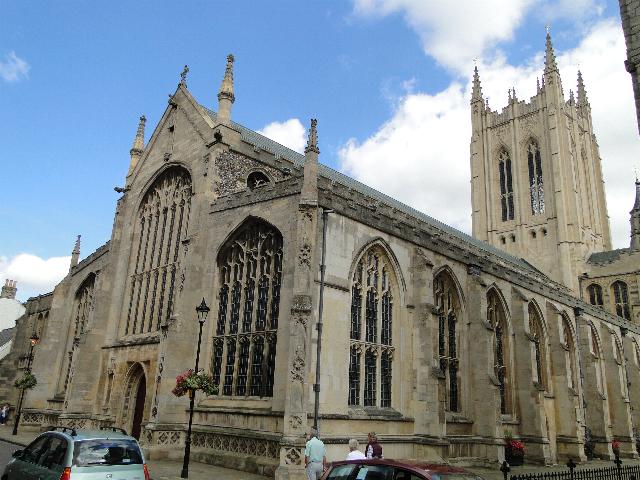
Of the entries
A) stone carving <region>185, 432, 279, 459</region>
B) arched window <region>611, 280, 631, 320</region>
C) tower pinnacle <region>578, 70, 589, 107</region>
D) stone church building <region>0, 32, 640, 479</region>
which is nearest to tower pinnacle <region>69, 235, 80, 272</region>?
stone church building <region>0, 32, 640, 479</region>

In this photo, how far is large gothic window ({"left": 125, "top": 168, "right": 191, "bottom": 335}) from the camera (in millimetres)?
25078

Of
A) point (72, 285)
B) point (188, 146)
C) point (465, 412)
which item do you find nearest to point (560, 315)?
point (465, 412)

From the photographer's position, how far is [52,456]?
9.48 meters

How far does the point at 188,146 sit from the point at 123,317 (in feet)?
29.6

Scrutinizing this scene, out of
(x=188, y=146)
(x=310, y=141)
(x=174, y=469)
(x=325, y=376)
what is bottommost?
(x=174, y=469)

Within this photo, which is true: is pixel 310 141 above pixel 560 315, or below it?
above

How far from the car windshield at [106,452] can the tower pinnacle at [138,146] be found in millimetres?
22978

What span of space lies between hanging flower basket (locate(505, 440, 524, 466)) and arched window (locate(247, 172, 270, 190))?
17037 mm

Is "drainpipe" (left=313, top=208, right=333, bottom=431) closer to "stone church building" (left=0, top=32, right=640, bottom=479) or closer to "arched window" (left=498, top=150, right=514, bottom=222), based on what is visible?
"stone church building" (left=0, top=32, right=640, bottom=479)

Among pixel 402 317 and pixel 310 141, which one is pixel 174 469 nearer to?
pixel 402 317

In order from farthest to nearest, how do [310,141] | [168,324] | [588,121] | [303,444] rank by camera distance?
[588,121], [168,324], [310,141], [303,444]

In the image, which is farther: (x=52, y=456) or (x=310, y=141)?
(x=310, y=141)

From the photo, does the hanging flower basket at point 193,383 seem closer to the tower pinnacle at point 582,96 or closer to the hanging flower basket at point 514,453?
the hanging flower basket at point 514,453

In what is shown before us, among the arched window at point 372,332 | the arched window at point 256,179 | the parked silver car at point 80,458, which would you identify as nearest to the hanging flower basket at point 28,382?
the arched window at point 256,179
